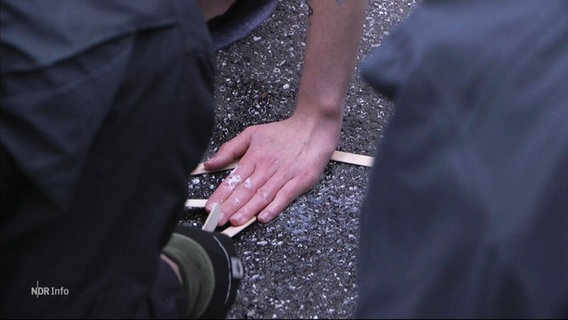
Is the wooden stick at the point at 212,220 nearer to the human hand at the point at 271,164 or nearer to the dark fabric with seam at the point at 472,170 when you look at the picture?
the human hand at the point at 271,164

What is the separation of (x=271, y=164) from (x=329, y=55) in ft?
0.57

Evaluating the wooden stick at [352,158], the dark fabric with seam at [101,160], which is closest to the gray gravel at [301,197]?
the wooden stick at [352,158]

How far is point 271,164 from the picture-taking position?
1.26 m

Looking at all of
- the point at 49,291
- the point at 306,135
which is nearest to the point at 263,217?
the point at 306,135

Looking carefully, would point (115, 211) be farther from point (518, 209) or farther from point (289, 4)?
point (289, 4)

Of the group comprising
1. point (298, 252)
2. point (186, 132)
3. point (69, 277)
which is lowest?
point (298, 252)

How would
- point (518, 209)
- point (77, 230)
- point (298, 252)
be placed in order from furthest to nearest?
point (298, 252)
point (77, 230)
point (518, 209)

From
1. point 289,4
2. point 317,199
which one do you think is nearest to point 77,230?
point 317,199

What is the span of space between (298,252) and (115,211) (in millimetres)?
416

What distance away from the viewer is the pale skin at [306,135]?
4.08 ft

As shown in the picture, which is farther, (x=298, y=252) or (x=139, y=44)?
(x=298, y=252)

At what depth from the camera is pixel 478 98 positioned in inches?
30.0

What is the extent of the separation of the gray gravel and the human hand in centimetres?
2

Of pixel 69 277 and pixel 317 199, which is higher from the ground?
pixel 69 277
